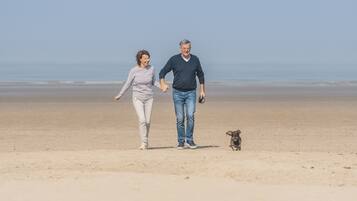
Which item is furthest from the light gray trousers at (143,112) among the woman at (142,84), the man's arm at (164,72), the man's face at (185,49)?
the man's face at (185,49)

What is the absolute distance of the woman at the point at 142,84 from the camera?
13305mm

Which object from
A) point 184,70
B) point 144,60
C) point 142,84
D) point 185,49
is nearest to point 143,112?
point 142,84

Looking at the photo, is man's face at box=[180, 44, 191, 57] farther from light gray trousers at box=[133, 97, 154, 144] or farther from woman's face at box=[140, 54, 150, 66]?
light gray trousers at box=[133, 97, 154, 144]

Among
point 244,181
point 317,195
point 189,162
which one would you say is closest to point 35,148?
point 189,162

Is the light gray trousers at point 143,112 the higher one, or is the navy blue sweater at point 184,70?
the navy blue sweater at point 184,70

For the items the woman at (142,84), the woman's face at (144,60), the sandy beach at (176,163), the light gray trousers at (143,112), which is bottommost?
the sandy beach at (176,163)

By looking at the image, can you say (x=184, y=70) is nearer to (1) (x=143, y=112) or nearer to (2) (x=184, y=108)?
(2) (x=184, y=108)

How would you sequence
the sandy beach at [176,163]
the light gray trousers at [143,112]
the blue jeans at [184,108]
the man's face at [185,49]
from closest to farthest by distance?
the sandy beach at [176,163] → the man's face at [185,49] → the blue jeans at [184,108] → the light gray trousers at [143,112]

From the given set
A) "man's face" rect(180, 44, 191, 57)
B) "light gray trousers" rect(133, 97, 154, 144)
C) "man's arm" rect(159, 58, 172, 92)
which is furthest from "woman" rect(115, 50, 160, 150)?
"man's face" rect(180, 44, 191, 57)

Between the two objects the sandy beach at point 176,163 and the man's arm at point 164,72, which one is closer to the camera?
the sandy beach at point 176,163

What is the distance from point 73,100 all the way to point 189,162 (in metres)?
23.4

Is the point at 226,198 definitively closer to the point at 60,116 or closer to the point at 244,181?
the point at 244,181

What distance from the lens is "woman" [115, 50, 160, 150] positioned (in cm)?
A: 1330

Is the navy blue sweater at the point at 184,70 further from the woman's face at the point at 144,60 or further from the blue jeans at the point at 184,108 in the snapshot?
the woman's face at the point at 144,60
